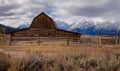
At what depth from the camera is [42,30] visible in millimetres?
61375

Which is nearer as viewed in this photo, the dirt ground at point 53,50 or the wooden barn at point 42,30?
the dirt ground at point 53,50

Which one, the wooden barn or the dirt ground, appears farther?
the wooden barn

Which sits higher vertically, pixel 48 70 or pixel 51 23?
pixel 51 23

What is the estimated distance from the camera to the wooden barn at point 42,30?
196ft

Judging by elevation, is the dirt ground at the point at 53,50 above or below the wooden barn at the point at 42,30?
below

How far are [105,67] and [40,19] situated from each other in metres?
51.9

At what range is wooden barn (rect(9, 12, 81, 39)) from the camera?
59.8 metres

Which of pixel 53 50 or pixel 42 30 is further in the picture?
pixel 42 30

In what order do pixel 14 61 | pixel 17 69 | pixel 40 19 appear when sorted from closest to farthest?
pixel 17 69 → pixel 14 61 → pixel 40 19

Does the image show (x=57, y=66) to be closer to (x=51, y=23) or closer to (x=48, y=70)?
Result: (x=48, y=70)

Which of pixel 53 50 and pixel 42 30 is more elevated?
pixel 42 30

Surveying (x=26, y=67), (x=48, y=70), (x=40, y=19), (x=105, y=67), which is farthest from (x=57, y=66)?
(x=40, y=19)

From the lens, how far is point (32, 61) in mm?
14781

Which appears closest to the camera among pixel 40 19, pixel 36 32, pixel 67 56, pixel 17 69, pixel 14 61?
pixel 17 69
